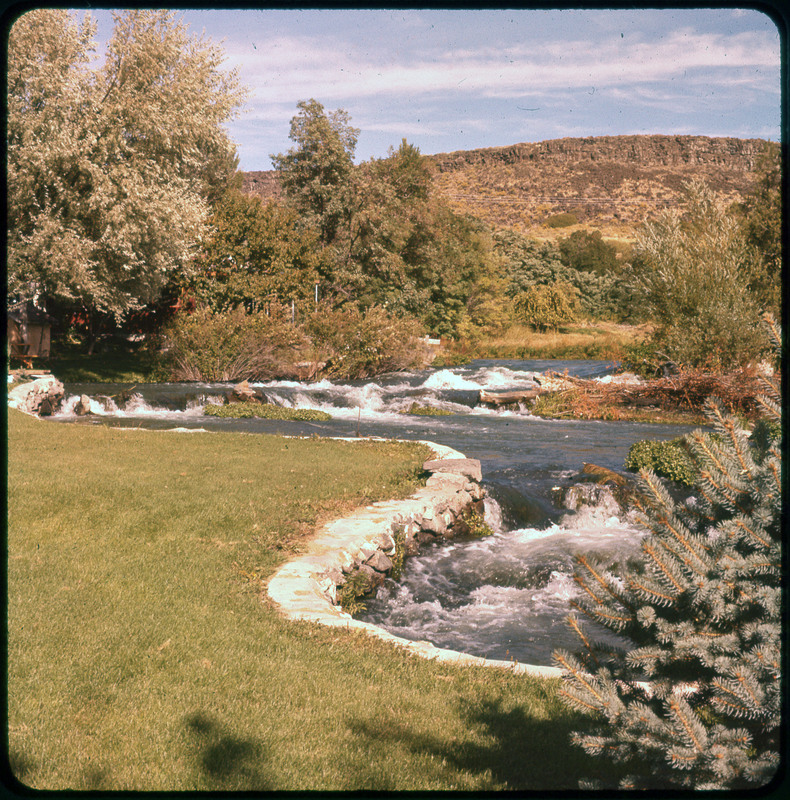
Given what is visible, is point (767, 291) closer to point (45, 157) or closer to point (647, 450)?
point (647, 450)

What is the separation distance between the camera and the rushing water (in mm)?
7121

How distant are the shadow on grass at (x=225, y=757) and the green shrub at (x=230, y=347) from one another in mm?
21505

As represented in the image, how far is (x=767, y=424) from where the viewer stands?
2715mm

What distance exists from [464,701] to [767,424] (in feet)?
8.87

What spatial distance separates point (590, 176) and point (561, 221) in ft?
61.3

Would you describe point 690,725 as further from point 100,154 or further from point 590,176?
point 590,176

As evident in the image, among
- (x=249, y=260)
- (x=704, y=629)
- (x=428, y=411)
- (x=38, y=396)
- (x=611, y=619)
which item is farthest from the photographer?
(x=249, y=260)

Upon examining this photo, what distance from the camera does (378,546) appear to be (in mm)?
7883

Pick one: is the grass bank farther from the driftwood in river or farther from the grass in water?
the grass in water

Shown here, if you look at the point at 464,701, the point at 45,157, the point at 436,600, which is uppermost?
the point at 45,157

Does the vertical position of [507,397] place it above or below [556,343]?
below

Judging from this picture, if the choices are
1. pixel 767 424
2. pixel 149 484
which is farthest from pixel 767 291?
pixel 767 424

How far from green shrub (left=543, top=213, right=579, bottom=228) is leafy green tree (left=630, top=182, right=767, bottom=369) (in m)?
58.2

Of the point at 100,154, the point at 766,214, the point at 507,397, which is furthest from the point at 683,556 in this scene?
the point at 766,214
